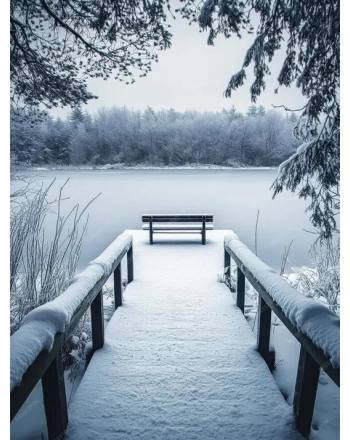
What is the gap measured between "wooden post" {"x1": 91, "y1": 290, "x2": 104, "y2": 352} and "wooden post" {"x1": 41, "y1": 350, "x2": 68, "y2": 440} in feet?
2.87

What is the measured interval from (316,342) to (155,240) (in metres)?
5.79

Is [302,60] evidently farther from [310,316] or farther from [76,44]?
[310,316]

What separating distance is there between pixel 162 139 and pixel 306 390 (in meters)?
13.3

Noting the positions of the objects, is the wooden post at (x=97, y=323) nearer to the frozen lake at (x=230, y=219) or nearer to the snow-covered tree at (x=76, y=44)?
the snow-covered tree at (x=76, y=44)

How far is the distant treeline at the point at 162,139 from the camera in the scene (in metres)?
4.40

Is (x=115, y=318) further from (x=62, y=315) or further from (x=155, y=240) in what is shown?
(x=155, y=240)

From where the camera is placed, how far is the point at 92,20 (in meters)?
2.69

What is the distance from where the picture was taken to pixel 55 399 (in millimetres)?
1562

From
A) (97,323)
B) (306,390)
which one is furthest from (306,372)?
(97,323)

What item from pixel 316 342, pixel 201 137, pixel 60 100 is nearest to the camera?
pixel 316 342

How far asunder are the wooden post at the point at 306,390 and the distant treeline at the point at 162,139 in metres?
3.03

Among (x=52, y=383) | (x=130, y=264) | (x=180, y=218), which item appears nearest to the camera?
(x=52, y=383)

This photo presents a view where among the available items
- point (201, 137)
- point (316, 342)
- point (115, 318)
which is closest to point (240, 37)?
point (316, 342)

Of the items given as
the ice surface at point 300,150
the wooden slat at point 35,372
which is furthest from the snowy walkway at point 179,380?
the ice surface at point 300,150
